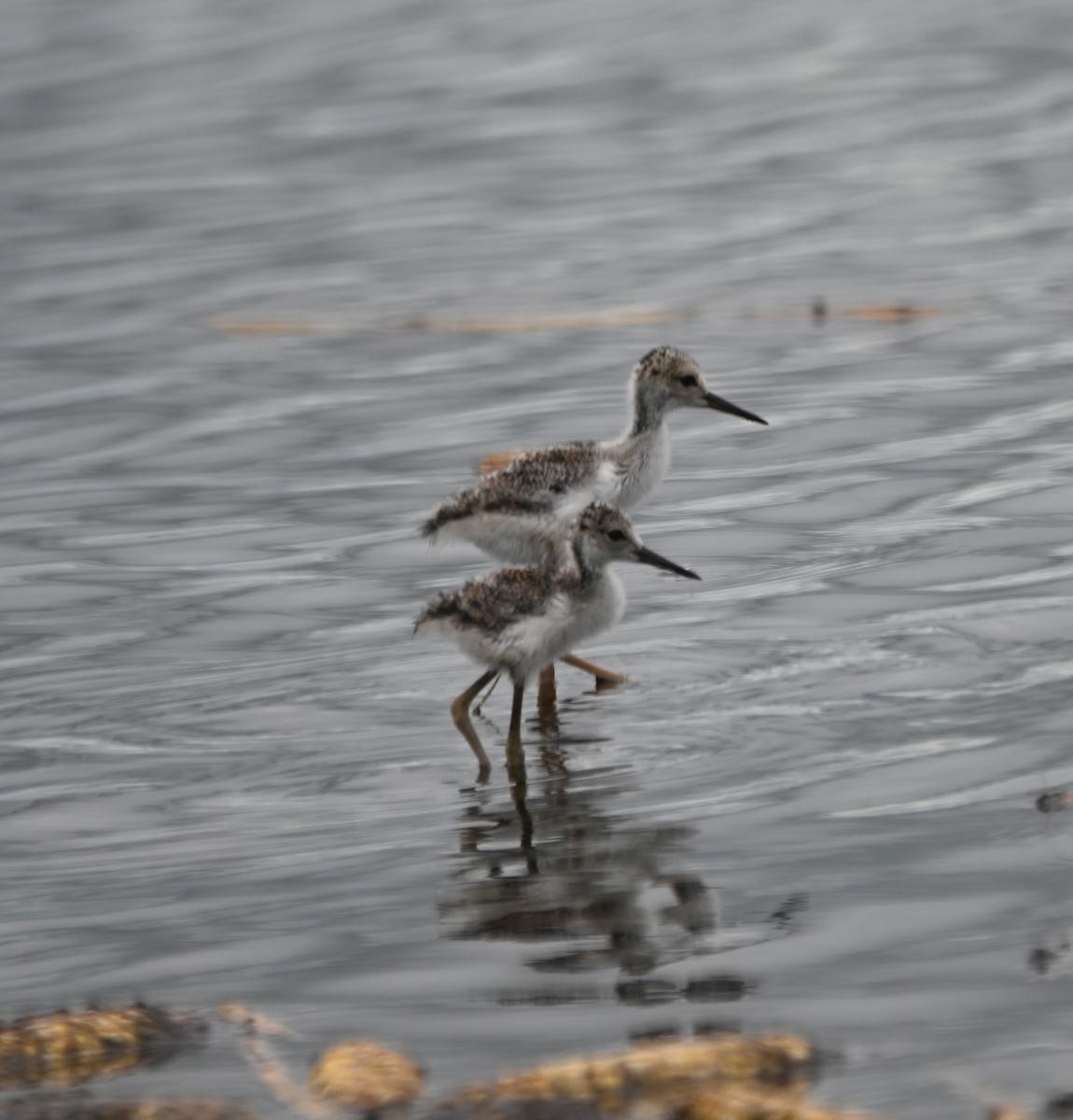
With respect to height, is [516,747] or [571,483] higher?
[571,483]

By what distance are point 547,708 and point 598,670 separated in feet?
0.73

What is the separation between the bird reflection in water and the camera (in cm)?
497

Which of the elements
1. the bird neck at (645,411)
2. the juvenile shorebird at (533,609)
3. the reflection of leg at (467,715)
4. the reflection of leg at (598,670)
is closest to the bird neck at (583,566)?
the juvenile shorebird at (533,609)

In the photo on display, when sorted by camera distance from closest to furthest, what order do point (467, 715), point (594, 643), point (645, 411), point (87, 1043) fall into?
1. point (87, 1043)
2. point (467, 715)
3. point (594, 643)
4. point (645, 411)

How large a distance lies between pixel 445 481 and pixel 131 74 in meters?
16.3

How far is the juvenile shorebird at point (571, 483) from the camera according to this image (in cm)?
809

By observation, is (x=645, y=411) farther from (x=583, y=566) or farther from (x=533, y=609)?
(x=533, y=609)

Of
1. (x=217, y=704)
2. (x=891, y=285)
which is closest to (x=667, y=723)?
(x=217, y=704)

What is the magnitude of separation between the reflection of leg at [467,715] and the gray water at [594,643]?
6 cm

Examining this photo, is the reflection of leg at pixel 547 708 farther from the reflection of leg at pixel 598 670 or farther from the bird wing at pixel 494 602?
the bird wing at pixel 494 602

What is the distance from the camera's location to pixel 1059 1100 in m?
4.18

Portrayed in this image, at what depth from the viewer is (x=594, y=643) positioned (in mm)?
8133

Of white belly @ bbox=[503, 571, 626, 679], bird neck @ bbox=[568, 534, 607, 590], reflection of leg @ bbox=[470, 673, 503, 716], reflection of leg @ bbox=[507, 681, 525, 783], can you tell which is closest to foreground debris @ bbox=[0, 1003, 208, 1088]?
reflection of leg @ bbox=[507, 681, 525, 783]

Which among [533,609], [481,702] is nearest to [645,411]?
[481,702]
